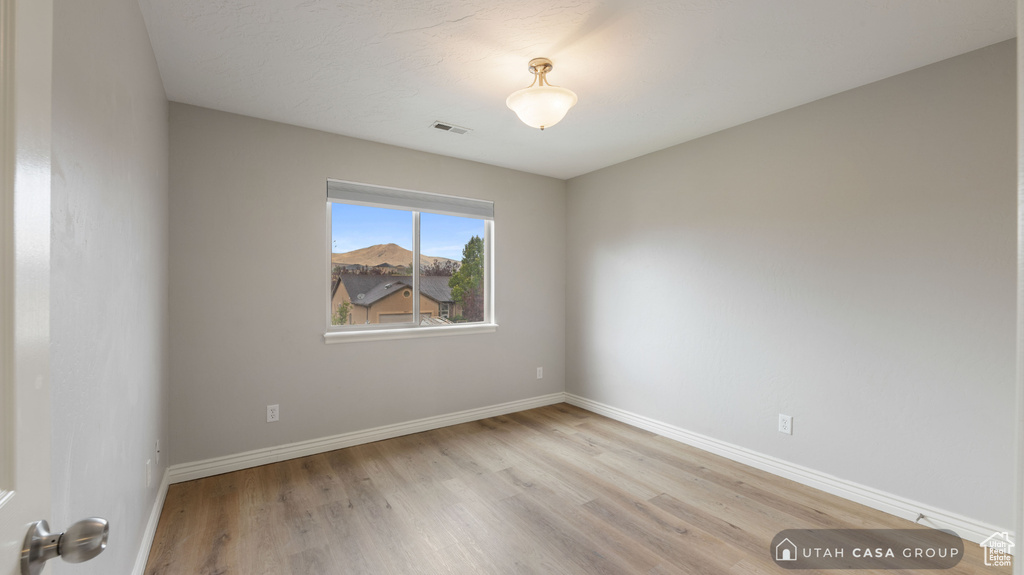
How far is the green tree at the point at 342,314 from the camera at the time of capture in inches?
131

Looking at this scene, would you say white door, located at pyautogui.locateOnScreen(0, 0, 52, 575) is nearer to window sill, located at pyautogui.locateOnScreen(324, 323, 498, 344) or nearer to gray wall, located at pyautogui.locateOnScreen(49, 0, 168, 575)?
gray wall, located at pyautogui.locateOnScreen(49, 0, 168, 575)

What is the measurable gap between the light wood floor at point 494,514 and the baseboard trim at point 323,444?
0.07 meters

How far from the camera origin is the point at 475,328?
3930 mm

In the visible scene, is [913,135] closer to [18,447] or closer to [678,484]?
[678,484]

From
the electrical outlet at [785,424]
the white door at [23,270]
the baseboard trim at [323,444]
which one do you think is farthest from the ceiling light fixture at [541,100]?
the baseboard trim at [323,444]

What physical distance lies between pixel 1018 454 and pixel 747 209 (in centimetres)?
265

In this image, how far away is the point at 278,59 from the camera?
2201 mm

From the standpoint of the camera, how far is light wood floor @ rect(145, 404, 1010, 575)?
1.94 meters

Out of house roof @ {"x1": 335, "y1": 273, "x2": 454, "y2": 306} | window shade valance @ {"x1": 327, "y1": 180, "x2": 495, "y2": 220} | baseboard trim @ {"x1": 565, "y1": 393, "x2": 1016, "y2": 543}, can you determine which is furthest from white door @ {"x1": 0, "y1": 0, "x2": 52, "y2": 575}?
baseboard trim @ {"x1": 565, "y1": 393, "x2": 1016, "y2": 543}

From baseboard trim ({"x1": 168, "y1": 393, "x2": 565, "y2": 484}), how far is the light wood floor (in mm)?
69

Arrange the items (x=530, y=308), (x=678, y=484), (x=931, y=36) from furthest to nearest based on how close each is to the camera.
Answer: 1. (x=530, y=308)
2. (x=678, y=484)
3. (x=931, y=36)


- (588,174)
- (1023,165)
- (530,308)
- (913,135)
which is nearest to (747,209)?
(913,135)

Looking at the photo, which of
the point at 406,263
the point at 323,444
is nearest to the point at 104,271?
the point at 323,444

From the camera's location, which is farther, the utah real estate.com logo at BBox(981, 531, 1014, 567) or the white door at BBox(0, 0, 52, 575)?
the utah real estate.com logo at BBox(981, 531, 1014, 567)
